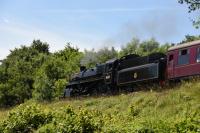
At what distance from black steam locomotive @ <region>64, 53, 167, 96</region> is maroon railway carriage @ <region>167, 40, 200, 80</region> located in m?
1.32

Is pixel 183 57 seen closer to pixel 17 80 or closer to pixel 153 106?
pixel 153 106

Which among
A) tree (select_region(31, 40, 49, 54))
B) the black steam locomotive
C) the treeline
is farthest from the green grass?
tree (select_region(31, 40, 49, 54))

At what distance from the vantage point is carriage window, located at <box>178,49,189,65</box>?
86.9 ft

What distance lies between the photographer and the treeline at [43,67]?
189 ft

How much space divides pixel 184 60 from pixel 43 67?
122 ft

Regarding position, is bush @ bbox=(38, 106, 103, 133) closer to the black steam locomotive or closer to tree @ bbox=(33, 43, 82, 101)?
the black steam locomotive

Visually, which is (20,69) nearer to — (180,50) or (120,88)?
(120,88)

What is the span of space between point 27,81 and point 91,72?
1406 inches

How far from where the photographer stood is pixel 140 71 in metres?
30.0

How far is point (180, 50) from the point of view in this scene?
1064 inches

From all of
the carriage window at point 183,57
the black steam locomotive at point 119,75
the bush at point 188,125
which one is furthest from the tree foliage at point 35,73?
the bush at point 188,125

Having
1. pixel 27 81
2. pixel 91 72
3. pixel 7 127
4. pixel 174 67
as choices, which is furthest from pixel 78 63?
pixel 7 127

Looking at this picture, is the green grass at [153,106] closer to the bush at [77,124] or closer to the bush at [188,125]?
the bush at [77,124]

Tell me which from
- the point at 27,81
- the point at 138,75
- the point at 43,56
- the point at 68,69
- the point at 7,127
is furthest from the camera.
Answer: the point at 43,56
